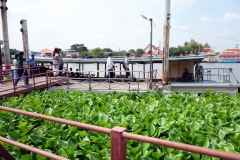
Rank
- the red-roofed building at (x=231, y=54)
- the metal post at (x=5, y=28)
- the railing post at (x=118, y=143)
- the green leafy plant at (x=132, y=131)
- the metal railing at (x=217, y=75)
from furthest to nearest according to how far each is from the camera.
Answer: the red-roofed building at (x=231, y=54) → the metal post at (x=5, y=28) → the metal railing at (x=217, y=75) → the green leafy plant at (x=132, y=131) → the railing post at (x=118, y=143)

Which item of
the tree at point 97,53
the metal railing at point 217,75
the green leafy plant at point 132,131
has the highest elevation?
the tree at point 97,53

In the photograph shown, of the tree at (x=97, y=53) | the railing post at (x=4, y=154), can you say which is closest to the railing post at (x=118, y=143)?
the railing post at (x=4, y=154)

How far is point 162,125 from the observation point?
11.9 feet

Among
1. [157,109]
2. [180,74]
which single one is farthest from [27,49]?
[157,109]

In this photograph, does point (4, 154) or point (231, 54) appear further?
point (231, 54)

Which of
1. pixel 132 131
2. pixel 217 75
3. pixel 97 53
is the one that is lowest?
pixel 132 131

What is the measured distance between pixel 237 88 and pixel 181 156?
7985mm

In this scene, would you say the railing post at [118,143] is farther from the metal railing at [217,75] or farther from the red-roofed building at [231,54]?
the red-roofed building at [231,54]

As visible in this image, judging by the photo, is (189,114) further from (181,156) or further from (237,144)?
(181,156)

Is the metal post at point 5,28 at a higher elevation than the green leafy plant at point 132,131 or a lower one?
higher

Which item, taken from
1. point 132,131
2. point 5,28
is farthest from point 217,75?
point 5,28

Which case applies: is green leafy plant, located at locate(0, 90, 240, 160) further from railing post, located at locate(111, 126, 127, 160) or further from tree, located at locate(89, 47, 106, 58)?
tree, located at locate(89, 47, 106, 58)

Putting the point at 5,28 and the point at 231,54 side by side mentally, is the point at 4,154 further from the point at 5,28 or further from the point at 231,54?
the point at 231,54

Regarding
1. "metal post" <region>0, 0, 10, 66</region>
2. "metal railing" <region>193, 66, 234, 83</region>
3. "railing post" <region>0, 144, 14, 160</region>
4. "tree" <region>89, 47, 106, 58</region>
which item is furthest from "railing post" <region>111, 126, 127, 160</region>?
"tree" <region>89, 47, 106, 58</region>
